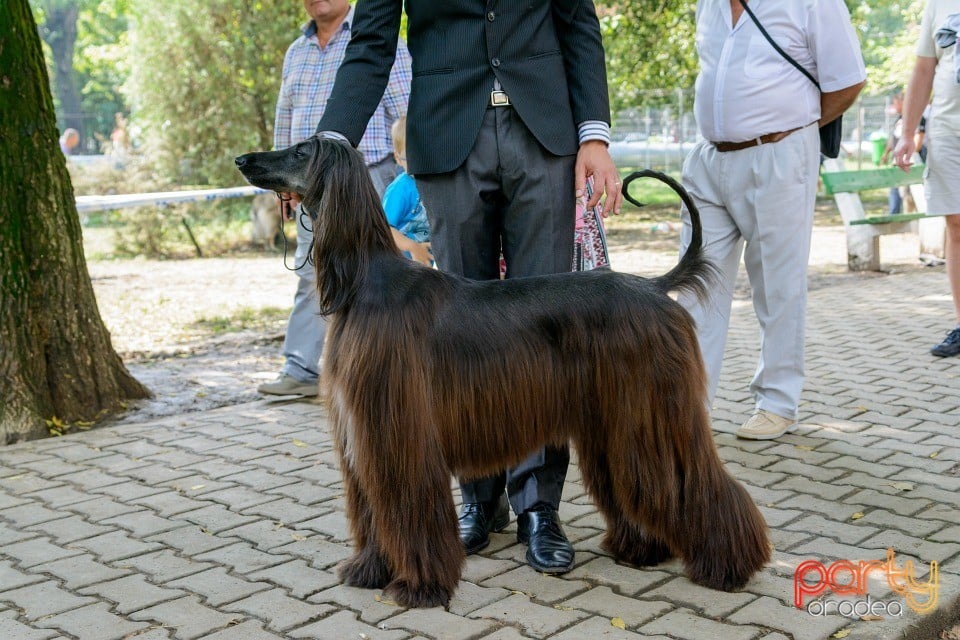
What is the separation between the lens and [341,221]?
306 centimetres

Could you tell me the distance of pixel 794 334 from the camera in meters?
5.00

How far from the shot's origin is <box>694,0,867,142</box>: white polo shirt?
15.1 ft

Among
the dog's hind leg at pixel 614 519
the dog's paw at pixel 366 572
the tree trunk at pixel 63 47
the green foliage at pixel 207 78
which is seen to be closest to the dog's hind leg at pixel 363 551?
the dog's paw at pixel 366 572

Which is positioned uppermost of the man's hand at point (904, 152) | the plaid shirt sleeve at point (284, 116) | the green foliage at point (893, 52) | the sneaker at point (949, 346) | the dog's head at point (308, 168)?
the green foliage at point (893, 52)

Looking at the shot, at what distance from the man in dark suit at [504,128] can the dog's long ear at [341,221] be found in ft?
1.49

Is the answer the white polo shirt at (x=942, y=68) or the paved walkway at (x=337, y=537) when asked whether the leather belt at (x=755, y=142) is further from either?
the white polo shirt at (x=942, y=68)

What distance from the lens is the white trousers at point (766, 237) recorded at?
15.6 ft

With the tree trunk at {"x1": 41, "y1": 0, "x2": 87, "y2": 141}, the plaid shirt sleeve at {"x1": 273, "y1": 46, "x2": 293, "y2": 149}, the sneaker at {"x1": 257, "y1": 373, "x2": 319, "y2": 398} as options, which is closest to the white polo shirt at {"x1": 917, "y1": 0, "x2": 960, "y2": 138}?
the plaid shirt sleeve at {"x1": 273, "y1": 46, "x2": 293, "y2": 149}

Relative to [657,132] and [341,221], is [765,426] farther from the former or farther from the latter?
[657,132]

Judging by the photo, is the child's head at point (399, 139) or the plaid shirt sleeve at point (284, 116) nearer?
the child's head at point (399, 139)

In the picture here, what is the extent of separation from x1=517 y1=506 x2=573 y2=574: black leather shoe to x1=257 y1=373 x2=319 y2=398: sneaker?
2.89 metres

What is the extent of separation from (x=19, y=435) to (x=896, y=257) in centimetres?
982

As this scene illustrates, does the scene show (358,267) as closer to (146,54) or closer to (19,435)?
(19,435)

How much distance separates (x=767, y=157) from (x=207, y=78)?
13078mm
